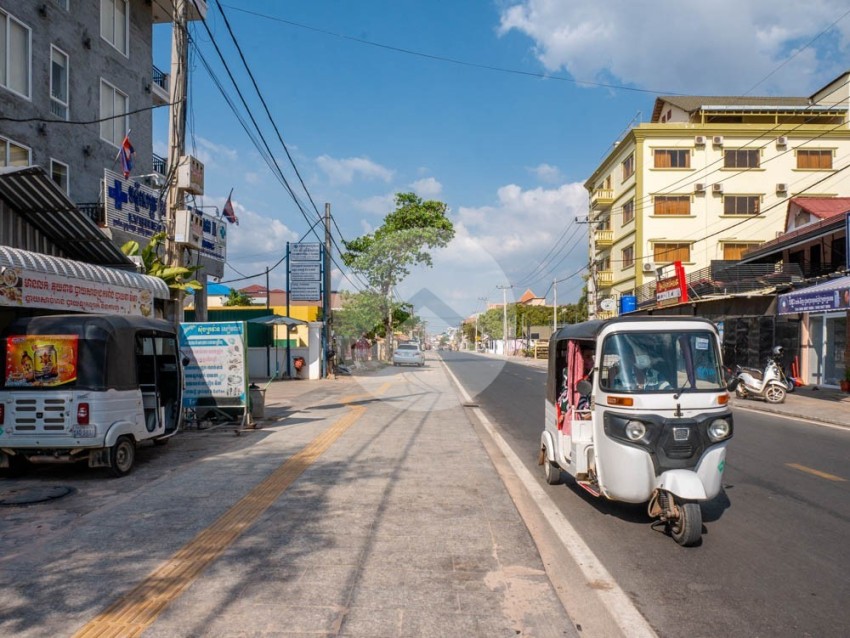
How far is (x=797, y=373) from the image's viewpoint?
2488 centimetres

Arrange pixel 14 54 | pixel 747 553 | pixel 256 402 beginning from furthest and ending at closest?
pixel 14 54 → pixel 256 402 → pixel 747 553

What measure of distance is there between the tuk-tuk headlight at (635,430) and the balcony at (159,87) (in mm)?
22627

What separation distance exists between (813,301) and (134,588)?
20017 millimetres

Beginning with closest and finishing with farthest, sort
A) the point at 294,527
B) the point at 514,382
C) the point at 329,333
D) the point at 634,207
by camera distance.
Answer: the point at 294,527 → the point at 514,382 → the point at 329,333 → the point at 634,207

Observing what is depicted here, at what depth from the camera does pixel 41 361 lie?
27.4 feet

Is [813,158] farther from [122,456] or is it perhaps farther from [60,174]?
[122,456]

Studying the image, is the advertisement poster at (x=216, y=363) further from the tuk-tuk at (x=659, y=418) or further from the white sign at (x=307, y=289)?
the white sign at (x=307, y=289)

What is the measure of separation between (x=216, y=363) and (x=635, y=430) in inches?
384

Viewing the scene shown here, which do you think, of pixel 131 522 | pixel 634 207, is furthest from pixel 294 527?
pixel 634 207

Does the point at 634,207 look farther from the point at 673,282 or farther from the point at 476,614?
the point at 476,614

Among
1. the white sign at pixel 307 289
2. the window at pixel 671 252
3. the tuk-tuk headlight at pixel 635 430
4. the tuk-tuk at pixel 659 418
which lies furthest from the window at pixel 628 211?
the tuk-tuk headlight at pixel 635 430

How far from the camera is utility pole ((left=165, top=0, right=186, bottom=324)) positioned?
12109 mm

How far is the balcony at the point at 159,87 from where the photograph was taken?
77.7 ft

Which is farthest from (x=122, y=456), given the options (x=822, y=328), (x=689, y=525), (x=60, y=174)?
(x=822, y=328)
